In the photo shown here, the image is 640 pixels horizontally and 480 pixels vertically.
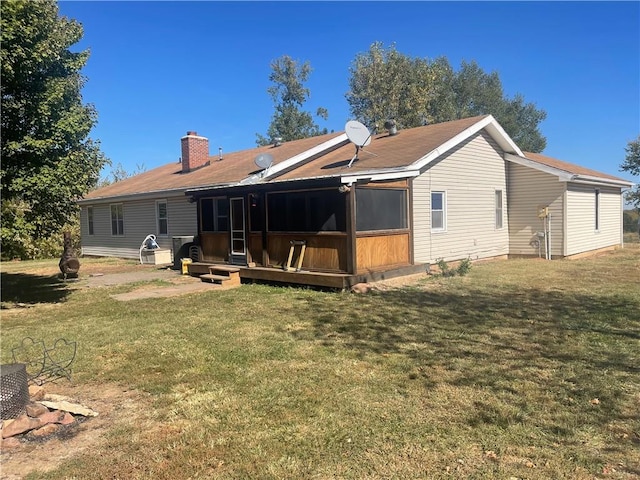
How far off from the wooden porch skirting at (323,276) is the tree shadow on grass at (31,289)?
407 cm

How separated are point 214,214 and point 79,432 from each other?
9.39 metres

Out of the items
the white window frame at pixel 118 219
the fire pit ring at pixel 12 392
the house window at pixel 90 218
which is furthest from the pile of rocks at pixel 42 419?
the house window at pixel 90 218

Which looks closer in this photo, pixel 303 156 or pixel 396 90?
pixel 303 156

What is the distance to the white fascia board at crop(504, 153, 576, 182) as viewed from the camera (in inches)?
562

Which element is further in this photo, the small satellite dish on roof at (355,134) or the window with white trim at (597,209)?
the window with white trim at (597,209)

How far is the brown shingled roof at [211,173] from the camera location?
15.0m

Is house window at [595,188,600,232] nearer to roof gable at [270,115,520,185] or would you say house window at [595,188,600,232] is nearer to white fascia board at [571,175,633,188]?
white fascia board at [571,175,633,188]

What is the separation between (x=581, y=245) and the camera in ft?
52.2

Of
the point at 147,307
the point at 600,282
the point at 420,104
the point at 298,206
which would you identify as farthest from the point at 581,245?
the point at 420,104

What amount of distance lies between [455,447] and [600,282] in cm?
842

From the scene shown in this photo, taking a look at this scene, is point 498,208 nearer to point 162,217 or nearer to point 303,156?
point 303,156

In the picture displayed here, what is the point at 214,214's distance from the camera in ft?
42.0

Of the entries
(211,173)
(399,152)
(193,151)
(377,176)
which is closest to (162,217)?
(211,173)

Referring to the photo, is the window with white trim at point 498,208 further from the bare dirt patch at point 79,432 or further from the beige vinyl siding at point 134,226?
the bare dirt patch at point 79,432
